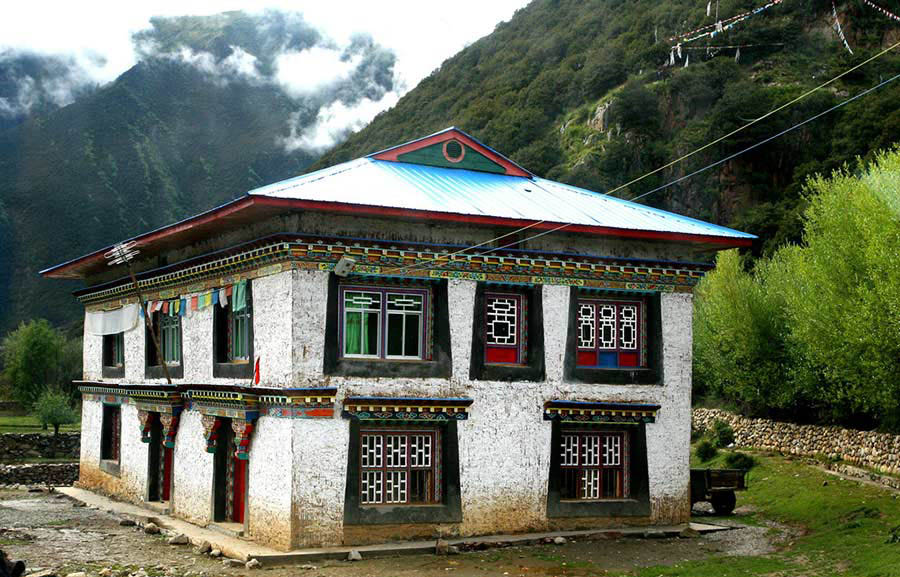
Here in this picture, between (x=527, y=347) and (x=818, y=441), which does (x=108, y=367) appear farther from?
(x=818, y=441)

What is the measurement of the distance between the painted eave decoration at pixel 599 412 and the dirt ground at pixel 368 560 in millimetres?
2373

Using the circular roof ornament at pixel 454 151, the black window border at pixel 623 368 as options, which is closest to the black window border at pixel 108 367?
the circular roof ornament at pixel 454 151

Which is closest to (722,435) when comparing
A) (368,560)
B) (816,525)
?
(816,525)

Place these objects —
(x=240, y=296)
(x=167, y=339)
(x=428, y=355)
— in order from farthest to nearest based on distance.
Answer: (x=167, y=339) → (x=240, y=296) → (x=428, y=355)

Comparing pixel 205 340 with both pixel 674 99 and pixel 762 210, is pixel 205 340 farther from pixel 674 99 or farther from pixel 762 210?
pixel 674 99

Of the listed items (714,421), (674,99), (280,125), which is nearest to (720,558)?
(714,421)

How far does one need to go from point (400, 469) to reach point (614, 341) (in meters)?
5.28

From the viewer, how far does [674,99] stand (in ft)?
251

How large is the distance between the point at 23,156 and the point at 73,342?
123 feet

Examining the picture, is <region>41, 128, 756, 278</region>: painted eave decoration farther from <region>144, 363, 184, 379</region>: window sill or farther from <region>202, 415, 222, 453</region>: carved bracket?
<region>202, 415, 222, 453</region>: carved bracket

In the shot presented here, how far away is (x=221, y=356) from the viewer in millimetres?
22078

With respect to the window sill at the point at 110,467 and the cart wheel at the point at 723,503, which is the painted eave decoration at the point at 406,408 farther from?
the window sill at the point at 110,467

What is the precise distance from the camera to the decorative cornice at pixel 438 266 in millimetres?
18938

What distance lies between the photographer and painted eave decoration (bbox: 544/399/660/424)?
20.9 m
